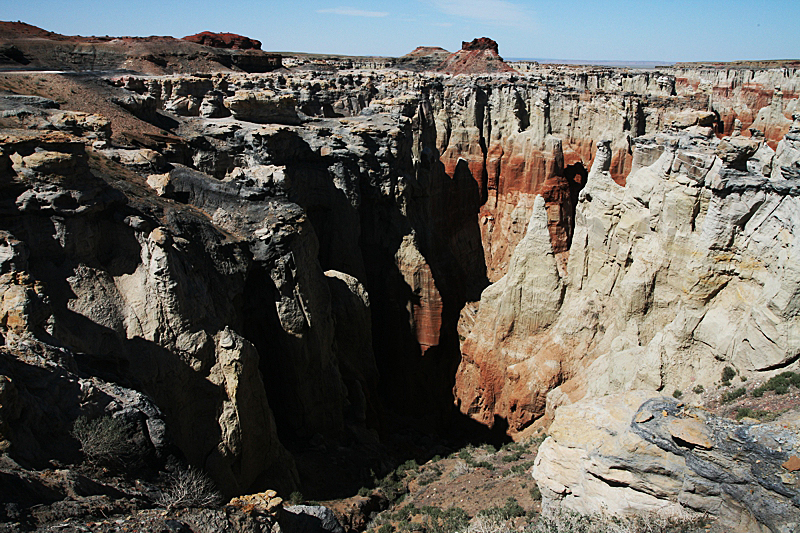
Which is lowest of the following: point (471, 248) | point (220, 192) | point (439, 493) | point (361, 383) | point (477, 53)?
point (439, 493)

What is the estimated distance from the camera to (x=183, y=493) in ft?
28.0

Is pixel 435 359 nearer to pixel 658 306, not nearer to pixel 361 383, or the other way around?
pixel 361 383

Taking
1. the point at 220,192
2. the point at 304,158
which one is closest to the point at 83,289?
the point at 220,192

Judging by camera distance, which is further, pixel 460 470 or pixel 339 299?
pixel 339 299

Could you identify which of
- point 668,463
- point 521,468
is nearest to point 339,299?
point 521,468

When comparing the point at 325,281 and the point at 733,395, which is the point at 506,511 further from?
the point at 325,281

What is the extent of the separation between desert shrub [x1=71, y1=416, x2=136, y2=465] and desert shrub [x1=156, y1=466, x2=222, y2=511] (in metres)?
0.81

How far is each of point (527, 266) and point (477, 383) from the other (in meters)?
5.36

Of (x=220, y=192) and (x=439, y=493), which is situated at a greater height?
(x=220, y=192)

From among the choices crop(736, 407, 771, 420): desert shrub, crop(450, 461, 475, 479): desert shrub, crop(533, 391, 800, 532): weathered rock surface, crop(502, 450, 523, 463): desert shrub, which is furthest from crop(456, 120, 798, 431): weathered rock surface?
crop(533, 391, 800, 532): weathered rock surface

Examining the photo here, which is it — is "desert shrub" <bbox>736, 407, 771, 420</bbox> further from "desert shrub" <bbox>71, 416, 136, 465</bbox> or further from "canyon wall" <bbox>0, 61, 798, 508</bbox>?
"desert shrub" <bbox>71, 416, 136, 465</bbox>

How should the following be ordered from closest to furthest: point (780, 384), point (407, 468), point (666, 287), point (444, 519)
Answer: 1. point (780, 384)
2. point (444, 519)
3. point (666, 287)
4. point (407, 468)

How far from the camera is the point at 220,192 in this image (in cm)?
1659

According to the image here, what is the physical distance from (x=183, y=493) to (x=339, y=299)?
496 inches
